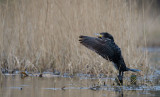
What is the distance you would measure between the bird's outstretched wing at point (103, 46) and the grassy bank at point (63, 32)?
4.54ft

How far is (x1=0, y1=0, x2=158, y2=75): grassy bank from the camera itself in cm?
901

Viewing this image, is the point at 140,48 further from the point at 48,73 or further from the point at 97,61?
the point at 48,73

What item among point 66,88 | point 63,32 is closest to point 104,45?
point 66,88

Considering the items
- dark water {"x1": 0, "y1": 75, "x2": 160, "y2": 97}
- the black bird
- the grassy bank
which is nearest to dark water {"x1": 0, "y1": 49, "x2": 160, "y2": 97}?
dark water {"x1": 0, "y1": 75, "x2": 160, "y2": 97}

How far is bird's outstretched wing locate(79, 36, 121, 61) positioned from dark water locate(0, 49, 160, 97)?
53 centimetres

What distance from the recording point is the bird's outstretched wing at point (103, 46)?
7.21 meters

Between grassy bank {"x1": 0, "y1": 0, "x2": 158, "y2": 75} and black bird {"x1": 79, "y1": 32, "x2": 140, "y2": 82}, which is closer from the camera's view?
black bird {"x1": 79, "y1": 32, "x2": 140, "y2": 82}

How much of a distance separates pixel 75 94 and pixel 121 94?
2.56ft

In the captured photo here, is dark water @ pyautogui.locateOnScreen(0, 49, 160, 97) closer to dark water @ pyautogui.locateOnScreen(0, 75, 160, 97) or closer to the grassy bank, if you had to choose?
dark water @ pyautogui.locateOnScreen(0, 75, 160, 97)

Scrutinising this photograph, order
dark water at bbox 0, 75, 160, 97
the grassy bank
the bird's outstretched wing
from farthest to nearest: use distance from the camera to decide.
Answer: the grassy bank, the bird's outstretched wing, dark water at bbox 0, 75, 160, 97

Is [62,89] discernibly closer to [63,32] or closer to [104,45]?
[104,45]

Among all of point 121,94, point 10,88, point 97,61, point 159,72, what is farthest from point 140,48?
point 10,88

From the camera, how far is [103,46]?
7316 mm

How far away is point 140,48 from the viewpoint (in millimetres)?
9602
